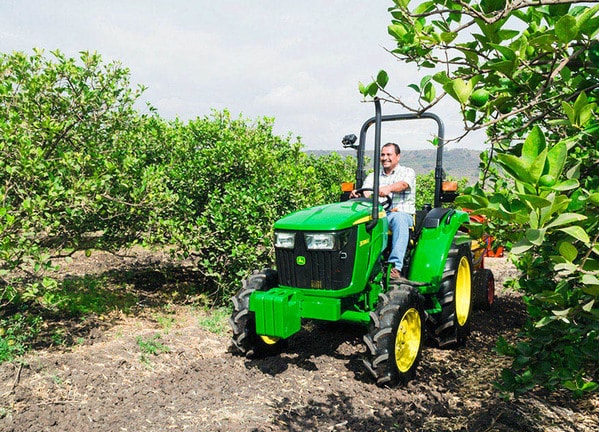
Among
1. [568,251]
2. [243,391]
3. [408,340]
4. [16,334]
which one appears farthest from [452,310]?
[16,334]

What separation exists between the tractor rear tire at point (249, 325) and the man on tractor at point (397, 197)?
1.22 metres

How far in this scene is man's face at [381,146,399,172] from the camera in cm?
503

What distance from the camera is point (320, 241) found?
13.1 ft

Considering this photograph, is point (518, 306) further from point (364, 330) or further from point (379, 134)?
point (379, 134)

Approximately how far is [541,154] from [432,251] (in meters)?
3.63

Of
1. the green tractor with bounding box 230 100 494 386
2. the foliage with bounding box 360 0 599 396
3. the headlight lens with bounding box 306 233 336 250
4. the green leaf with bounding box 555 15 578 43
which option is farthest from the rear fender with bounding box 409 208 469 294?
the green leaf with bounding box 555 15 578 43

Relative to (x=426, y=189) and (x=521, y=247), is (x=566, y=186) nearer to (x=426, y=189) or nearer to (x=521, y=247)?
(x=521, y=247)

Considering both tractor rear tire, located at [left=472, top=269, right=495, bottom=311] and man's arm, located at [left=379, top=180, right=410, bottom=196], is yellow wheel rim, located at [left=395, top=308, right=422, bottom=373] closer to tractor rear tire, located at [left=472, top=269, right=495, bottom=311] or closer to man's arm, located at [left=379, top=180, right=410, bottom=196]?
man's arm, located at [left=379, top=180, right=410, bottom=196]

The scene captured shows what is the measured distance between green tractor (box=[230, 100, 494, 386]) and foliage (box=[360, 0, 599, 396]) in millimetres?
1898

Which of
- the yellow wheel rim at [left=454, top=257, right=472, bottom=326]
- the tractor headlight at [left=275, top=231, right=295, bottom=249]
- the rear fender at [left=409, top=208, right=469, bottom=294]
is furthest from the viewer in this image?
the yellow wheel rim at [left=454, top=257, right=472, bottom=326]

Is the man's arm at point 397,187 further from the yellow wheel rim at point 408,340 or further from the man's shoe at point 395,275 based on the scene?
the yellow wheel rim at point 408,340

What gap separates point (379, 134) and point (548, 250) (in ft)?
7.88

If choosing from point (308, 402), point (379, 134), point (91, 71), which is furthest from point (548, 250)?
point (91, 71)

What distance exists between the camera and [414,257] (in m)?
4.61
